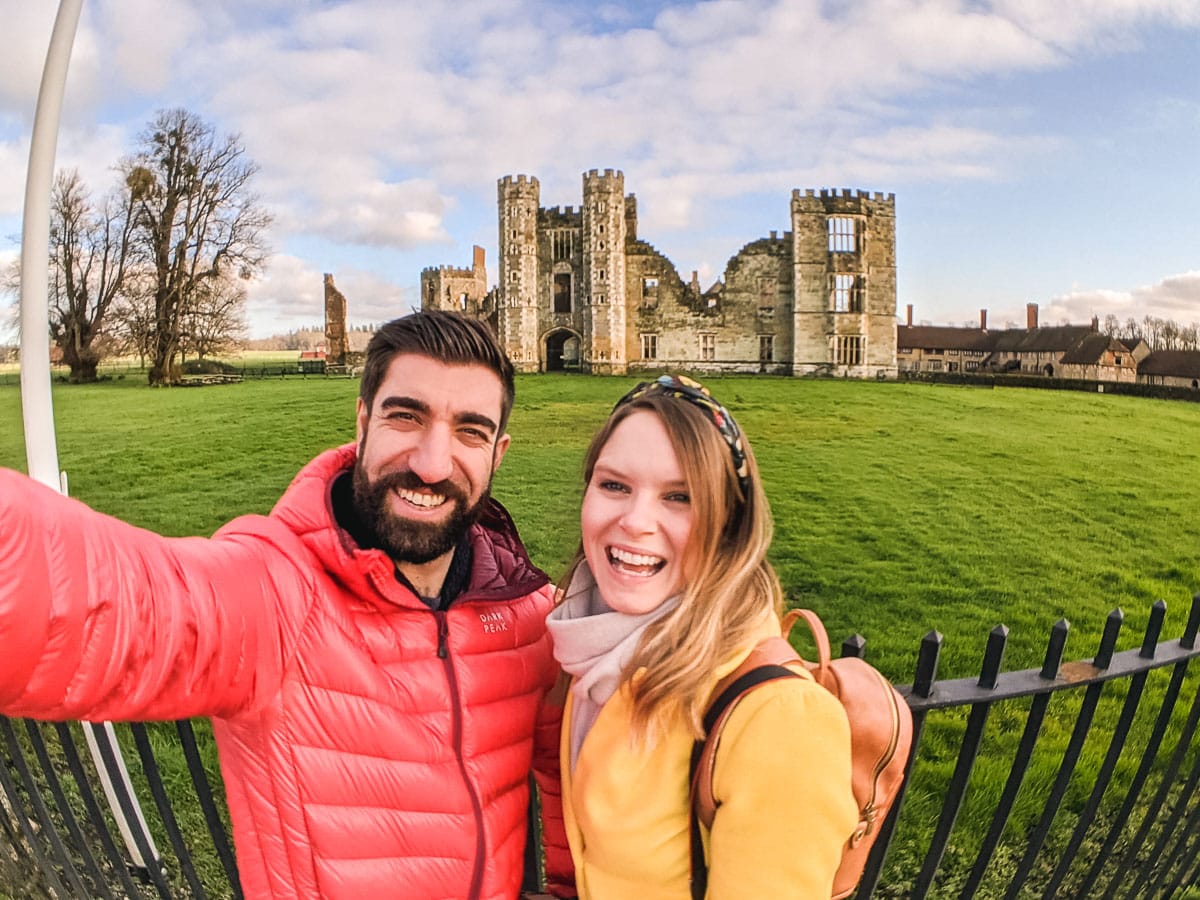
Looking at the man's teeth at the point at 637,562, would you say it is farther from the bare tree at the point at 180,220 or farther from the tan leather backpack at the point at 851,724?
the bare tree at the point at 180,220

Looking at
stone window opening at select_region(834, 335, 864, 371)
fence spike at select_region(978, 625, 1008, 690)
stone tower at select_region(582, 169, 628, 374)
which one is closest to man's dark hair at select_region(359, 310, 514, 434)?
fence spike at select_region(978, 625, 1008, 690)

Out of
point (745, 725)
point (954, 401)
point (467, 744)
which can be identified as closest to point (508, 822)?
point (467, 744)

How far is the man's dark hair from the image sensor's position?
115cm

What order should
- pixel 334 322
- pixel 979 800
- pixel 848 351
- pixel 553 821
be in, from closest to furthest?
pixel 553 821 → pixel 979 800 → pixel 334 322 → pixel 848 351

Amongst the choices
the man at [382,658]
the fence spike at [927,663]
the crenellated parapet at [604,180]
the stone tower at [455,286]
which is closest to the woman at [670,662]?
the man at [382,658]

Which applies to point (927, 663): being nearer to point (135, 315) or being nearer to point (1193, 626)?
point (1193, 626)

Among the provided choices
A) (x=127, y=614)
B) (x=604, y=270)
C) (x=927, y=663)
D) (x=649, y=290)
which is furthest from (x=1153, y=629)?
(x=604, y=270)

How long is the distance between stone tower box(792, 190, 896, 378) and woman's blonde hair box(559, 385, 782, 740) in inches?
92.5

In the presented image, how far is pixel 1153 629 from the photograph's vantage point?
4.95 feet

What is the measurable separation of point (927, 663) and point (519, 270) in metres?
2.72

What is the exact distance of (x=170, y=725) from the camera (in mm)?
2525

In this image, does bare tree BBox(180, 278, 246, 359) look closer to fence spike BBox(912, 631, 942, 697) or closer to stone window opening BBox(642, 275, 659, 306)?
fence spike BBox(912, 631, 942, 697)

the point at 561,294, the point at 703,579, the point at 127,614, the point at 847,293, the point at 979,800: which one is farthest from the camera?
the point at 847,293

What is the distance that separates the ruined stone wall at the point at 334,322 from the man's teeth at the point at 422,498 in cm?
137
